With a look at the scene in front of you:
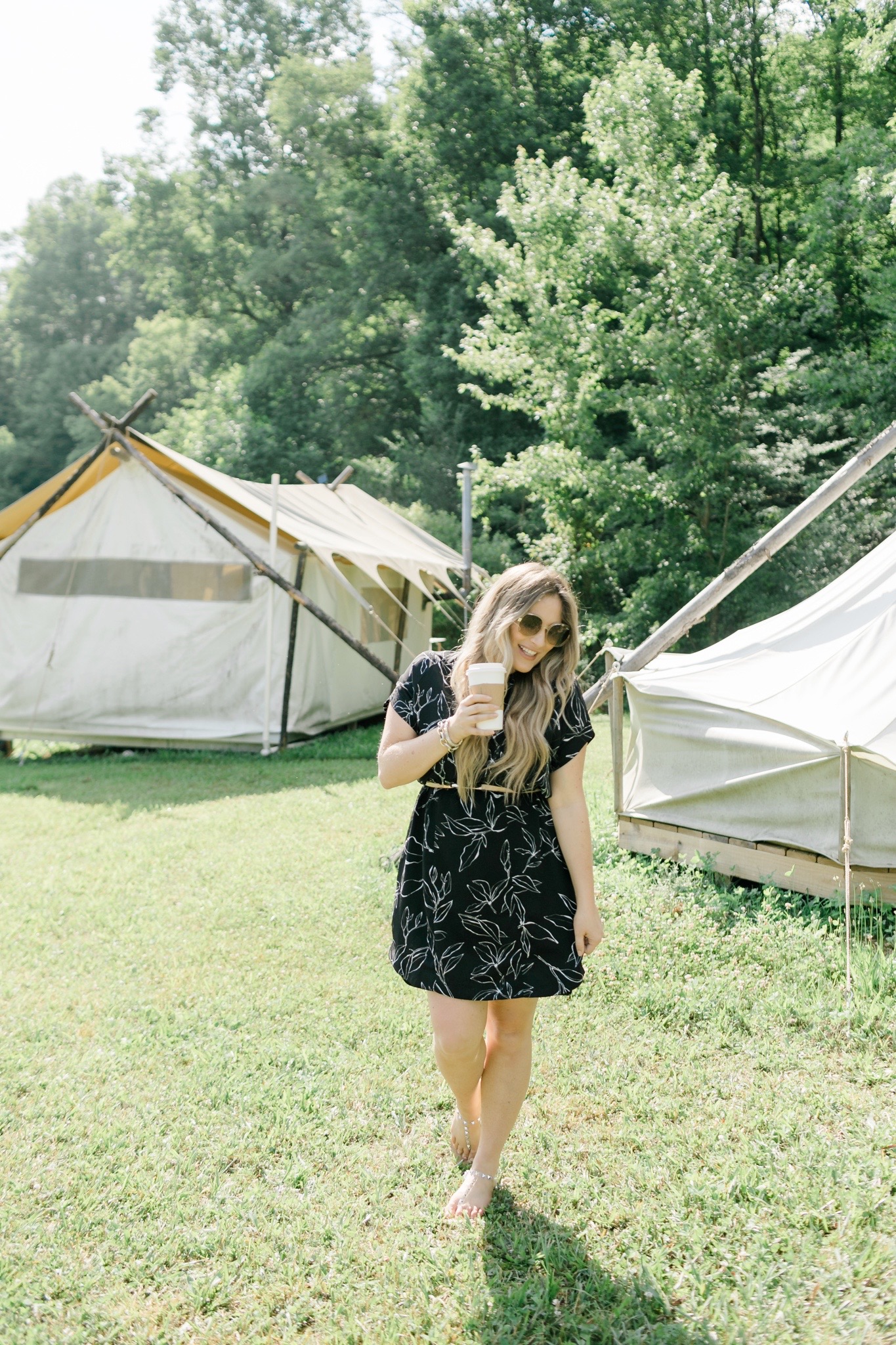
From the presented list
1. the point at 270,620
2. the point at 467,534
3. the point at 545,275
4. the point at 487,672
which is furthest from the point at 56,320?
the point at 487,672

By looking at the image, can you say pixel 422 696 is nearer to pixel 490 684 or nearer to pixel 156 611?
pixel 490 684

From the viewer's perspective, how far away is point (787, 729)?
4934mm

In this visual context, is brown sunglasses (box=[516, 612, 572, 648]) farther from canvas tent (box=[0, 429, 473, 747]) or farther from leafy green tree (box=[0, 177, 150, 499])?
leafy green tree (box=[0, 177, 150, 499])

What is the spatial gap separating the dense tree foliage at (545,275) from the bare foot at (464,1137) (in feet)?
41.1

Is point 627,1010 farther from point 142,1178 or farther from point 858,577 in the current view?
point 858,577

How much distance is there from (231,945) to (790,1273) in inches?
124

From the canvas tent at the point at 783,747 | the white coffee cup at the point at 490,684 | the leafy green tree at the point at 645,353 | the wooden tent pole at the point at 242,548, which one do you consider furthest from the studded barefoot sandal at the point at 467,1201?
the leafy green tree at the point at 645,353

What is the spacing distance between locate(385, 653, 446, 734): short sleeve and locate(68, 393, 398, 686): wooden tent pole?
7.35 metres

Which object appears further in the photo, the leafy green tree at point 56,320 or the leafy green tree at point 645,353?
the leafy green tree at point 56,320

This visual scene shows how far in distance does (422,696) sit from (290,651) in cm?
796

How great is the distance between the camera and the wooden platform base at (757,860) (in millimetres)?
4762

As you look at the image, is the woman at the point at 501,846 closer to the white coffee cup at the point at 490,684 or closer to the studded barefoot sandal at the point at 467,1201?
the studded barefoot sandal at the point at 467,1201

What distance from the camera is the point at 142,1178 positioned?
300 centimetres

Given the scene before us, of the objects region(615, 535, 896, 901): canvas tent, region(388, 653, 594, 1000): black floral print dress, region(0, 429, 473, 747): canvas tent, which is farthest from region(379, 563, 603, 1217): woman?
region(0, 429, 473, 747): canvas tent
